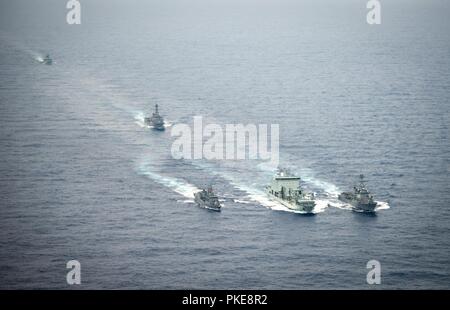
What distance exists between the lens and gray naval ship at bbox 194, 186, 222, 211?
7308 inches

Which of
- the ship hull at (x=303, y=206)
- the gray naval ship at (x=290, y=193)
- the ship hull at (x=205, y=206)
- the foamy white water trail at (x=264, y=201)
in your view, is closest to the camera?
the ship hull at (x=303, y=206)

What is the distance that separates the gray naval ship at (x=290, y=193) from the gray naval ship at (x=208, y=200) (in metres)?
13.5

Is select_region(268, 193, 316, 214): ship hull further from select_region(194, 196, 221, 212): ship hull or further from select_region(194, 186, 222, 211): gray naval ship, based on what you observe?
select_region(194, 196, 221, 212): ship hull

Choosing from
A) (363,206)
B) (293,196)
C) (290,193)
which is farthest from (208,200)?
(363,206)

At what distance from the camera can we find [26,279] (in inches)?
5969

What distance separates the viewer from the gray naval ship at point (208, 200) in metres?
186

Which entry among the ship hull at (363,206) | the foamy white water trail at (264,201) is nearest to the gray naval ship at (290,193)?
the foamy white water trail at (264,201)

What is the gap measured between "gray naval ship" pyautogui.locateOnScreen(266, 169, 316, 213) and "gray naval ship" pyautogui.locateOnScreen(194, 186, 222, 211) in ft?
44.2

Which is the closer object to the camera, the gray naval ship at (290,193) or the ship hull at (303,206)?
the ship hull at (303,206)

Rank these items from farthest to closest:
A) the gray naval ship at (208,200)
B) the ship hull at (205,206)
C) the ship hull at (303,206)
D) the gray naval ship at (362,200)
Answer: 1. the ship hull at (205,206)
2. the gray naval ship at (208,200)
3. the gray naval ship at (362,200)
4. the ship hull at (303,206)

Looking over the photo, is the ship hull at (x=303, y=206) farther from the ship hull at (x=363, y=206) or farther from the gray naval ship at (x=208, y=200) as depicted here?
the gray naval ship at (x=208, y=200)

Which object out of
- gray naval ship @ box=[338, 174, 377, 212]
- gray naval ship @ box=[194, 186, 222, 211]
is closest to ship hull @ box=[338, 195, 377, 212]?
gray naval ship @ box=[338, 174, 377, 212]

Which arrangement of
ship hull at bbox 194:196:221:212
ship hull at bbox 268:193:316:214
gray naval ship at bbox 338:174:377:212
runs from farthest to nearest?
ship hull at bbox 194:196:221:212 → gray naval ship at bbox 338:174:377:212 → ship hull at bbox 268:193:316:214

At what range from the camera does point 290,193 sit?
189m
